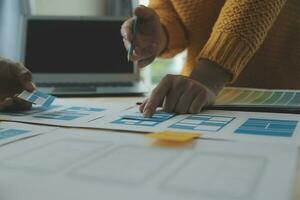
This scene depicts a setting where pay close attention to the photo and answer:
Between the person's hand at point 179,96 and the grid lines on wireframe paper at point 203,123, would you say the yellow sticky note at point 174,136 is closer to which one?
the grid lines on wireframe paper at point 203,123

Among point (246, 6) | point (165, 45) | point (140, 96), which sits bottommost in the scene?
point (140, 96)

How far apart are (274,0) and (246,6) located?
6cm

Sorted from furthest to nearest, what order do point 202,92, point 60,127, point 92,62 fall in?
point 92,62 → point 202,92 → point 60,127

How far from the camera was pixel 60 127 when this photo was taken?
535 millimetres

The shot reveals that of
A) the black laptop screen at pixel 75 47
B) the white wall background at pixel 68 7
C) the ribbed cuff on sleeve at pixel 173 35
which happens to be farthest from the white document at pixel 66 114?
the white wall background at pixel 68 7

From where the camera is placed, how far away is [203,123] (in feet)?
1.80

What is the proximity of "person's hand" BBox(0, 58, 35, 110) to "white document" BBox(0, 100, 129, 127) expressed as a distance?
22 mm

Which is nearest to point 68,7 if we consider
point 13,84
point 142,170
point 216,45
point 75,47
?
point 75,47

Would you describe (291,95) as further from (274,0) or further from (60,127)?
(60,127)

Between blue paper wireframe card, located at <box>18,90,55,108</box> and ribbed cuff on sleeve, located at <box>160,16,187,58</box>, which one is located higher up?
ribbed cuff on sleeve, located at <box>160,16,187,58</box>

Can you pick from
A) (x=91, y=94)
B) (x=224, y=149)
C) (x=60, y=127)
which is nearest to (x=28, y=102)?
(x=60, y=127)

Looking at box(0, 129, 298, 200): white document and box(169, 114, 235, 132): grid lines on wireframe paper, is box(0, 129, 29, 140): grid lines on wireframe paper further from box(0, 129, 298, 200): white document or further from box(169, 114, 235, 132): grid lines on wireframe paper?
box(169, 114, 235, 132): grid lines on wireframe paper

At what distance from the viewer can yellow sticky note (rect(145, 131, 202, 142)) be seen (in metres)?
0.44

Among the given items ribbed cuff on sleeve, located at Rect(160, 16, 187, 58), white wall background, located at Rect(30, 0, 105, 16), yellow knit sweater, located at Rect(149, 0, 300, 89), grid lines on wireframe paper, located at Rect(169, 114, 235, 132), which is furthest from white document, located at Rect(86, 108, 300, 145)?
white wall background, located at Rect(30, 0, 105, 16)
